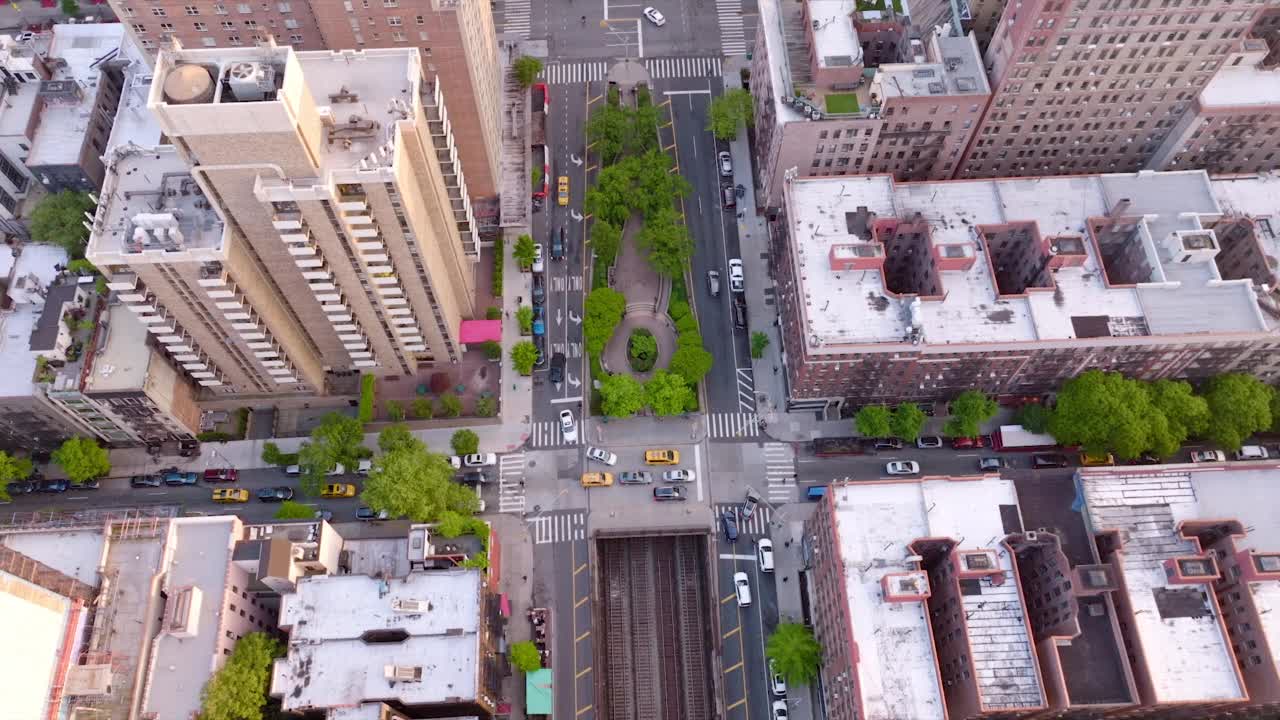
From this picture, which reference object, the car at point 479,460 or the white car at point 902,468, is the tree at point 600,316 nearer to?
the car at point 479,460

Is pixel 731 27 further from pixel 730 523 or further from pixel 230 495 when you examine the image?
pixel 230 495

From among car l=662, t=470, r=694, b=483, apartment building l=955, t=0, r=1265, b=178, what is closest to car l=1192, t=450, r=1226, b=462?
apartment building l=955, t=0, r=1265, b=178

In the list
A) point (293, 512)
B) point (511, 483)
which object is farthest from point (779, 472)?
point (293, 512)

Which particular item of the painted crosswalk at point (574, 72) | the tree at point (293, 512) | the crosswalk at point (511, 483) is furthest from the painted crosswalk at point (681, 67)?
the tree at point (293, 512)

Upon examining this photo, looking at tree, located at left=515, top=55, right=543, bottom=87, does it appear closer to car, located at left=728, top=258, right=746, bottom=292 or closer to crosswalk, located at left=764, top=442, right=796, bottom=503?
car, located at left=728, top=258, right=746, bottom=292

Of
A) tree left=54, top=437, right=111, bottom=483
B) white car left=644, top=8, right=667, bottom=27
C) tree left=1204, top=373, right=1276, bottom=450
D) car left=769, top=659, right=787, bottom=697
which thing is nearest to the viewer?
car left=769, top=659, right=787, bottom=697

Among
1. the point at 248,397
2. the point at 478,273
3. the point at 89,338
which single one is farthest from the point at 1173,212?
the point at 89,338
